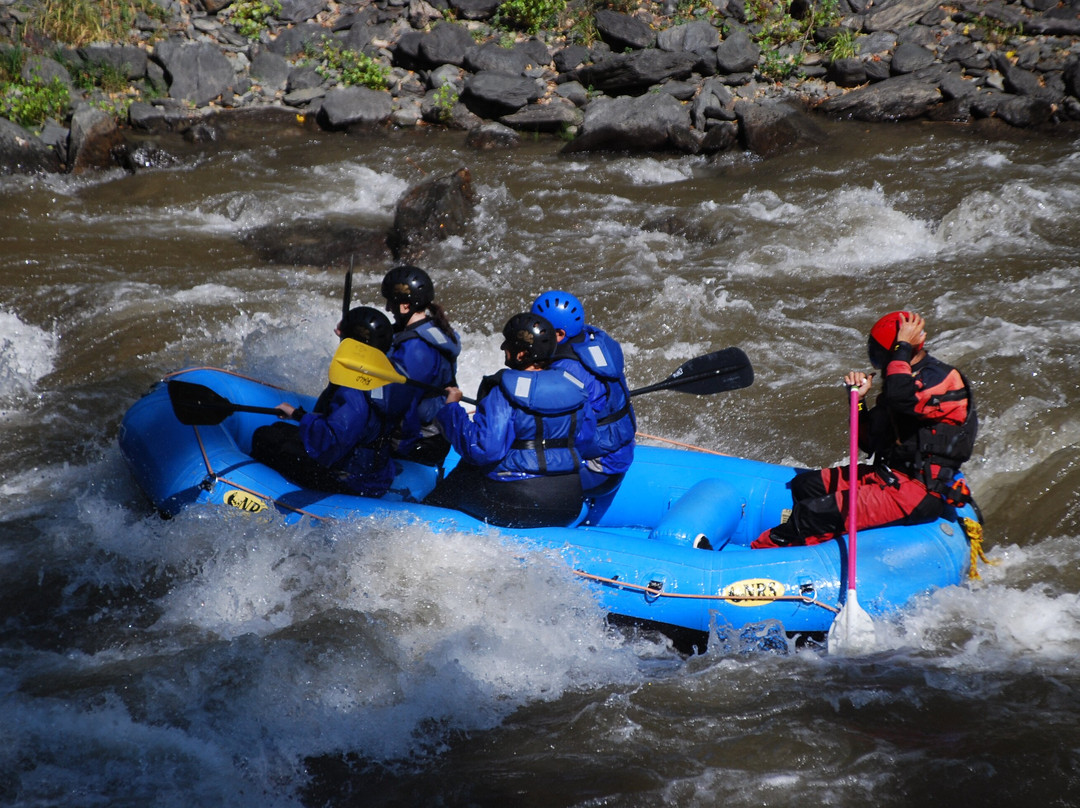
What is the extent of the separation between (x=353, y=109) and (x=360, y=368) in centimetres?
864

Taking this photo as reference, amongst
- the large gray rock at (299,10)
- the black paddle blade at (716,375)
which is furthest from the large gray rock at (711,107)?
the black paddle blade at (716,375)

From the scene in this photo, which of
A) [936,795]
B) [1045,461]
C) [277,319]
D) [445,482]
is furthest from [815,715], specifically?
[277,319]

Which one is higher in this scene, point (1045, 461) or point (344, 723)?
point (1045, 461)

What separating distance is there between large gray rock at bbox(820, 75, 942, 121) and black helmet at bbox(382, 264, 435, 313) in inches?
327

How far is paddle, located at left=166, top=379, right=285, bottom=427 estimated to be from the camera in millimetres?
4488

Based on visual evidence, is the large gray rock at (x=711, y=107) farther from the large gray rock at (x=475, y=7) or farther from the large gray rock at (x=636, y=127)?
the large gray rock at (x=475, y=7)

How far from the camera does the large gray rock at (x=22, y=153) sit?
1002 cm

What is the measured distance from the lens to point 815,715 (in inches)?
140

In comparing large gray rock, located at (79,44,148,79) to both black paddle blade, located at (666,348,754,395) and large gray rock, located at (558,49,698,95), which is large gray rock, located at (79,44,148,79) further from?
black paddle blade, located at (666,348,754,395)

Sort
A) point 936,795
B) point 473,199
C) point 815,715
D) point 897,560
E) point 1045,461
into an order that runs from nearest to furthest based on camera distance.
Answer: point 936,795, point 815,715, point 897,560, point 1045,461, point 473,199

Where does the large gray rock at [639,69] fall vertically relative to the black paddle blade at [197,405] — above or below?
above

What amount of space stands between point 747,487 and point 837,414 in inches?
69.0

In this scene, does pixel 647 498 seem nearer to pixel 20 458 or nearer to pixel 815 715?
pixel 815 715

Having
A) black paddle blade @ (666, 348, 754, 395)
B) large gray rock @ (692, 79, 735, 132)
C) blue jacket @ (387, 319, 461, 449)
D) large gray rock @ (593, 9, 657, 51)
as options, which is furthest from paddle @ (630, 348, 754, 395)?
large gray rock @ (593, 9, 657, 51)
